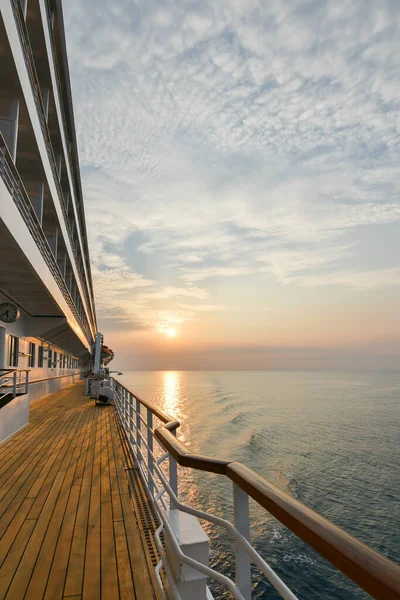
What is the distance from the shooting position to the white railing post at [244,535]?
1564 millimetres

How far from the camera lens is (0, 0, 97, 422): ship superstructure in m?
7.76

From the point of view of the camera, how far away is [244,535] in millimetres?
1560

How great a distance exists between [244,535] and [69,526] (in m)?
3.22

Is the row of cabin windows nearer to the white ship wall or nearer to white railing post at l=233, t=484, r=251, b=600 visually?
the white ship wall

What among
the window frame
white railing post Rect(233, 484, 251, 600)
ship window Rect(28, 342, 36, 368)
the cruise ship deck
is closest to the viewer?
white railing post Rect(233, 484, 251, 600)

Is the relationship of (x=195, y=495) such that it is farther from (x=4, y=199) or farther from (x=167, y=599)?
(x=167, y=599)

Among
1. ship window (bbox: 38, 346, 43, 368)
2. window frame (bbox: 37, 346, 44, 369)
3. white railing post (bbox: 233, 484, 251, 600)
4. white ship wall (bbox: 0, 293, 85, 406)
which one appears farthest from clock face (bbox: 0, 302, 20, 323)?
white railing post (bbox: 233, 484, 251, 600)

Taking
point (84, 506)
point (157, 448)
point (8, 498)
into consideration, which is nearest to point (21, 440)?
point (8, 498)

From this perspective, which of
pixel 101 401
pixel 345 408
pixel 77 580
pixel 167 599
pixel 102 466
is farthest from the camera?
pixel 345 408

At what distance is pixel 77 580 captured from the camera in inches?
120

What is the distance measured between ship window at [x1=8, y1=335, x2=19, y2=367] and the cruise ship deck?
7.31m

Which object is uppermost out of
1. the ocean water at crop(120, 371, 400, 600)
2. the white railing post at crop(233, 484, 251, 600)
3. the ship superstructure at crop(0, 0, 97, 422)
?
the ship superstructure at crop(0, 0, 97, 422)

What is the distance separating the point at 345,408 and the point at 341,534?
49529 mm

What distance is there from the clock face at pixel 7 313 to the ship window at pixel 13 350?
8.43 ft
